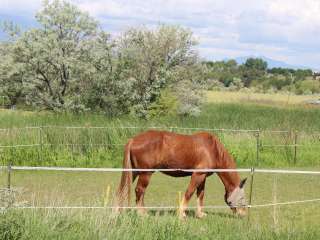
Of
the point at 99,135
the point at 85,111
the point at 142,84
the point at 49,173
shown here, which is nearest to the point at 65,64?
the point at 85,111

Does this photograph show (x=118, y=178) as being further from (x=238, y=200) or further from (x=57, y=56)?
(x=57, y=56)

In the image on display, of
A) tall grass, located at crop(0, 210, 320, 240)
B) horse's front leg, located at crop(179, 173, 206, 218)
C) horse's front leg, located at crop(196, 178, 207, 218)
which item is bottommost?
horse's front leg, located at crop(196, 178, 207, 218)

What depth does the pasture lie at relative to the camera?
5.91 metres

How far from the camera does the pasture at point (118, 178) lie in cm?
591

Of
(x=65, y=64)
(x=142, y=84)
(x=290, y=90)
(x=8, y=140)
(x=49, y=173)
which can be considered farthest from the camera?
(x=290, y=90)

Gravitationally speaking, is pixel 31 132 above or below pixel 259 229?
below

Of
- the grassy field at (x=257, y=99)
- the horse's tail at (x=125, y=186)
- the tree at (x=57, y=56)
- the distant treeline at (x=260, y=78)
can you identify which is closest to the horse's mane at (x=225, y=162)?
the horse's tail at (x=125, y=186)

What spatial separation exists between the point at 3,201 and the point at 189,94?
20881mm

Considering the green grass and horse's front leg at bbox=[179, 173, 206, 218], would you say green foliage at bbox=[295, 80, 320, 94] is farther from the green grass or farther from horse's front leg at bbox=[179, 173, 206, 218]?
horse's front leg at bbox=[179, 173, 206, 218]

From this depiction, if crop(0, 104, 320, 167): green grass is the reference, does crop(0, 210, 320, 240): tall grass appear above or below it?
above

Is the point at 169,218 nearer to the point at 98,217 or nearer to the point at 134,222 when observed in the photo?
the point at 134,222

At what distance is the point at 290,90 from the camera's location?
223 ft

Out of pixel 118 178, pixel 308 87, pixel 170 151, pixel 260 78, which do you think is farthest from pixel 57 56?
pixel 260 78

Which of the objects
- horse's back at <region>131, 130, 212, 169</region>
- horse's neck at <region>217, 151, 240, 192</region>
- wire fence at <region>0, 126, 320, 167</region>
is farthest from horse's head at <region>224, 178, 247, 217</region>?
wire fence at <region>0, 126, 320, 167</region>
